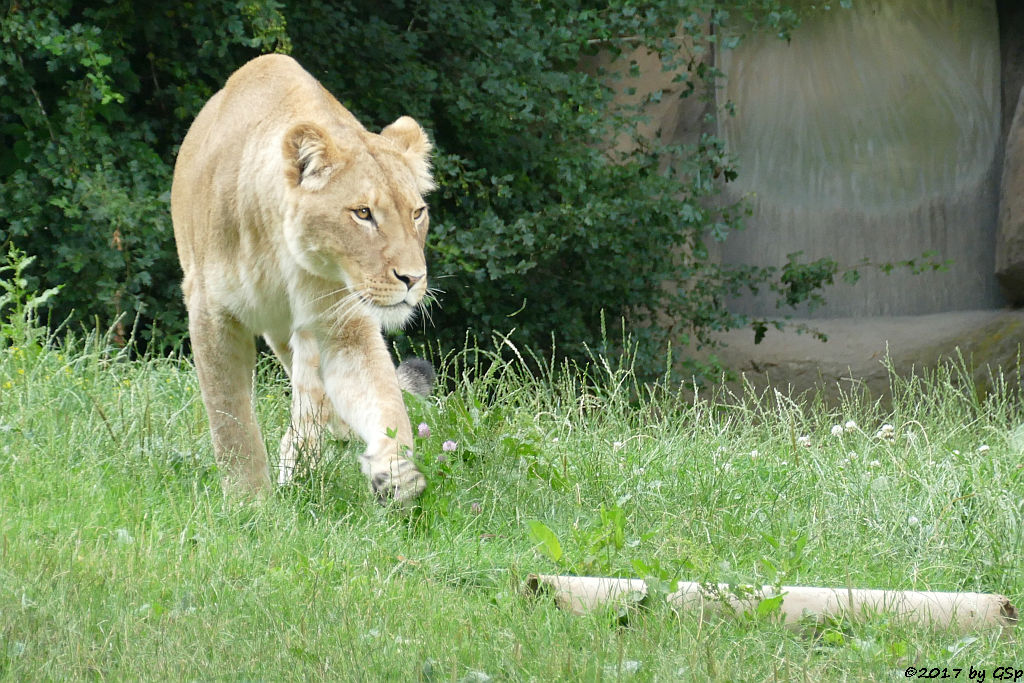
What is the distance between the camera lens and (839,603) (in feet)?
10.6

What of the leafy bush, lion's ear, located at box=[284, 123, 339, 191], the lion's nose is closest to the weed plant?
the lion's nose

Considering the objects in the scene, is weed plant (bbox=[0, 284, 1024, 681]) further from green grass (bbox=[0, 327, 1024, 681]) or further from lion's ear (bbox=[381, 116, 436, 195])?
lion's ear (bbox=[381, 116, 436, 195])

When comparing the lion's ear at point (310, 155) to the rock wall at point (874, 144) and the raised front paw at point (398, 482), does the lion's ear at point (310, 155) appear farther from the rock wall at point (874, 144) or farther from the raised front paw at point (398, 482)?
the rock wall at point (874, 144)

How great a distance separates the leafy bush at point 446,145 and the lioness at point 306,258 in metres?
2.70

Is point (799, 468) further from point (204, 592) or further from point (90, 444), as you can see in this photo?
point (90, 444)

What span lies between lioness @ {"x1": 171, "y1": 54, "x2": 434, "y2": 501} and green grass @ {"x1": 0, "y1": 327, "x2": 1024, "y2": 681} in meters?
0.24

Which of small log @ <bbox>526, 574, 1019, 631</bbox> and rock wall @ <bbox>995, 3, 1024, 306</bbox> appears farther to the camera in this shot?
rock wall @ <bbox>995, 3, 1024, 306</bbox>

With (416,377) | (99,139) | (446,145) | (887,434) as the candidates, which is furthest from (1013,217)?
(99,139)

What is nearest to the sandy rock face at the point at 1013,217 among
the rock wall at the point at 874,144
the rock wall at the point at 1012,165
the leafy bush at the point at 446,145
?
the rock wall at the point at 1012,165

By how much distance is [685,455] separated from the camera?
490cm

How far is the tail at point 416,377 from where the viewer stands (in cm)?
549

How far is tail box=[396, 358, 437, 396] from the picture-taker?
5488mm

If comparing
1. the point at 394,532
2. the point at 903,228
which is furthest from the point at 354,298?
the point at 903,228

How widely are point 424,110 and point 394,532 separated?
503 cm
